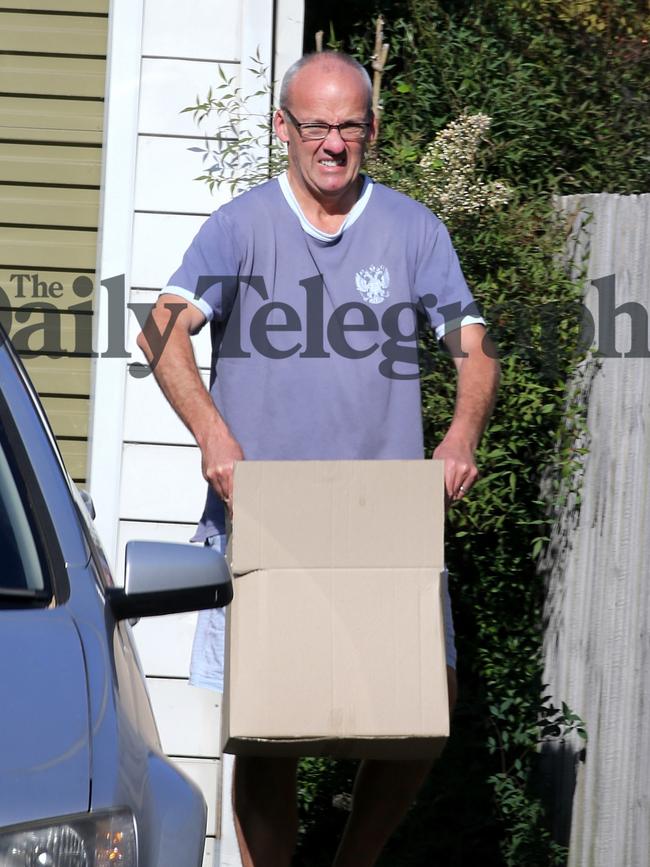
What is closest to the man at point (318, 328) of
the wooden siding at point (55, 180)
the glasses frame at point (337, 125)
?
the glasses frame at point (337, 125)

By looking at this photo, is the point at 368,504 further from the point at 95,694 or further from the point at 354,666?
the point at 95,694

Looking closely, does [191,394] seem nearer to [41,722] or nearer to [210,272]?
[210,272]

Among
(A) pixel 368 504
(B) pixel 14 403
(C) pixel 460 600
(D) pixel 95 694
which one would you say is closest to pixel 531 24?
(C) pixel 460 600

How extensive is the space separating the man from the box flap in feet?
1.43

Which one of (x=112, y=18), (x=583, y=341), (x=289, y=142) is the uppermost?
(x=112, y=18)

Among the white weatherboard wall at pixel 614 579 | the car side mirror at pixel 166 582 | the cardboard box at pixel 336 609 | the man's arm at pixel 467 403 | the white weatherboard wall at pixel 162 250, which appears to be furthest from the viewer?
the white weatherboard wall at pixel 162 250

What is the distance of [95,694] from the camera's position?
7.54 feet

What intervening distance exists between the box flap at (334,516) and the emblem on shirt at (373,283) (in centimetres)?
64

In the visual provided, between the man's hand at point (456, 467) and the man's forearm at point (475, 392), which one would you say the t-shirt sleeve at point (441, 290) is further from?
the man's hand at point (456, 467)

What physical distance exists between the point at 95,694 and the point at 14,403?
0.80 meters

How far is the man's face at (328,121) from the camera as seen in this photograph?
3.77 m

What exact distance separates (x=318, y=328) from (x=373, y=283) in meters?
0.22

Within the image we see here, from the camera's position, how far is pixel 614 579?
483 centimetres

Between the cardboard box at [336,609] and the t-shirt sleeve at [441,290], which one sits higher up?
the t-shirt sleeve at [441,290]
